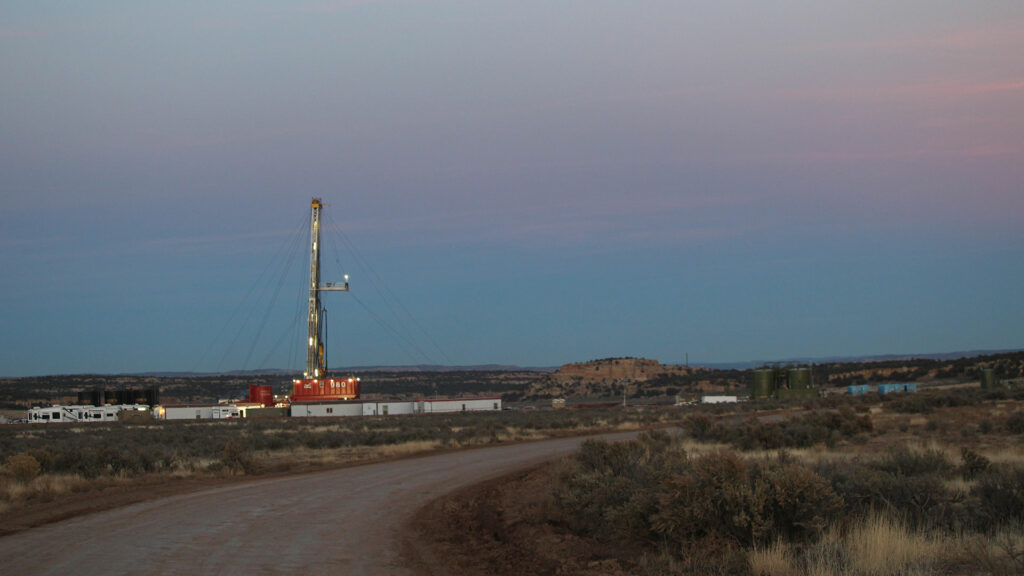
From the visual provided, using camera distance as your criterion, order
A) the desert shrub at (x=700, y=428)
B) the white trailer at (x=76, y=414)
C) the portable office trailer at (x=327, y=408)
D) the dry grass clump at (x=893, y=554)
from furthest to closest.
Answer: the white trailer at (x=76, y=414) → the portable office trailer at (x=327, y=408) → the desert shrub at (x=700, y=428) → the dry grass clump at (x=893, y=554)

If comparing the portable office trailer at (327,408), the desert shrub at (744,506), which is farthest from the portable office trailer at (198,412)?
the desert shrub at (744,506)

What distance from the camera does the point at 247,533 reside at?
1266 cm

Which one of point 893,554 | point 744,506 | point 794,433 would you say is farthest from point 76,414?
point 893,554

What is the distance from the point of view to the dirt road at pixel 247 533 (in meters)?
10.3

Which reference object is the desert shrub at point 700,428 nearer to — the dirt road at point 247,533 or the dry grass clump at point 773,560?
the dirt road at point 247,533

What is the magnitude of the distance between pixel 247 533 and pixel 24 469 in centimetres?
1211

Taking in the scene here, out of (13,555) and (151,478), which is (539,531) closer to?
(13,555)

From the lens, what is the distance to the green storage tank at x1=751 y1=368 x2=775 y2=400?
222 ft

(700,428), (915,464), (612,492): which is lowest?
(700,428)

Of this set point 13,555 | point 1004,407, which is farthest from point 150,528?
point 1004,407

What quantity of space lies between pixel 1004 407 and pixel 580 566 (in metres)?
31.9

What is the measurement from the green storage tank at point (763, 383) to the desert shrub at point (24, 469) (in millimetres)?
55808

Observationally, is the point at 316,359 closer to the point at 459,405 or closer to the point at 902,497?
the point at 459,405

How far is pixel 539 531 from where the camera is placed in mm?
12688
